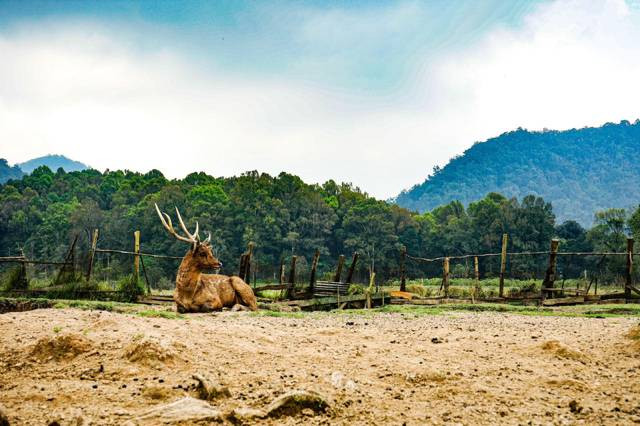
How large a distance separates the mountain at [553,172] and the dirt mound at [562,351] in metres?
127

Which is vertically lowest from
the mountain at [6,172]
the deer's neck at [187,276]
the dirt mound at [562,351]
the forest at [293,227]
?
the dirt mound at [562,351]

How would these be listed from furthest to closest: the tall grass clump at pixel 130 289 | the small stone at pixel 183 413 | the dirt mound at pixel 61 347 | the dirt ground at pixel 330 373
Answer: the tall grass clump at pixel 130 289, the dirt mound at pixel 61 347, the dirt ground at pixel 330 373, the small stone at pixel 183 413

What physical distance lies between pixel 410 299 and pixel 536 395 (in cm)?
1265

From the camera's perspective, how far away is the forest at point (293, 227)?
169ft

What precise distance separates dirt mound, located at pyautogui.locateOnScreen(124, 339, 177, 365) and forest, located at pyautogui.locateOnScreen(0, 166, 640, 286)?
4230cm

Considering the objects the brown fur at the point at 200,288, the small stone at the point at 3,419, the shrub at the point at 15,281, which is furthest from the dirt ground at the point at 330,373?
the shrub at the point at 15,281

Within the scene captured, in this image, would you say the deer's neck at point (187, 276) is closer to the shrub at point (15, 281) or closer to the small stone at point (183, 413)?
the shrub at point (15, 281)

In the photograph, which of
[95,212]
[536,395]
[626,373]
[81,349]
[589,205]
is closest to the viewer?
[536,395]

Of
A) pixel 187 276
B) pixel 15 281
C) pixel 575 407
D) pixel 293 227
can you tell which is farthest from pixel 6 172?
pixel 575 407

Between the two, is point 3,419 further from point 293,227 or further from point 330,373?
point 293,227

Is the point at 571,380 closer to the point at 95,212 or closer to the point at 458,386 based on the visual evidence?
the point at 458,386

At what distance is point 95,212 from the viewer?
57.2 m

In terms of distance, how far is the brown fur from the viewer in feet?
40.7

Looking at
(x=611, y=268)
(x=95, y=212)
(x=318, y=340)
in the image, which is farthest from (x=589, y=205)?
(x=318, y=340)
